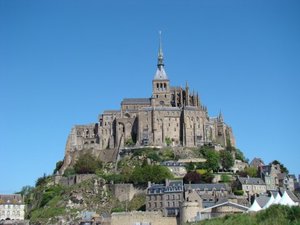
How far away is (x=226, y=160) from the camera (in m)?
90.4

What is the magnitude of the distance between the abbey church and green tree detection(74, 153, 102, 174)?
643 cm

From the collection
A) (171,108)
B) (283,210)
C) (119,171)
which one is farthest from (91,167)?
(283,210)

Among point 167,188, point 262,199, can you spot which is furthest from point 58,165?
point 262,199

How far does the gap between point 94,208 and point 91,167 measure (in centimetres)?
1132

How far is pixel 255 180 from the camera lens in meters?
80.4

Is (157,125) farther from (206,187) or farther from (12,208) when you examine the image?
(12,208)

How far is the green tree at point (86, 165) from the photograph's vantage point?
88.9 m

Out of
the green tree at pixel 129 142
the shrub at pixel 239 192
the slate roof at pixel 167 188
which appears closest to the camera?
the slate roof at pixel 167 188

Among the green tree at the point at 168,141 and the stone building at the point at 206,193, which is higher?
the green tree at the point at 168,141

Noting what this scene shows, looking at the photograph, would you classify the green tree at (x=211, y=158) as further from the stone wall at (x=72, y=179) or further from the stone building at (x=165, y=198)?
the stone wall at (x=72, y=179)

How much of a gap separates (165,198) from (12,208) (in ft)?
92.6

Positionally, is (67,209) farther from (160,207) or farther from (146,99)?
(146,99)

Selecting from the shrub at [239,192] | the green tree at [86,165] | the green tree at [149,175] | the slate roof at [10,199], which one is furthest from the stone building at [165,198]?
the slate roof at [10,199]

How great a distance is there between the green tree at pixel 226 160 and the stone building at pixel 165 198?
16.3 m
